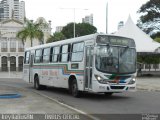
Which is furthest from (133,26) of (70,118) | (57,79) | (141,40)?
(70,118)

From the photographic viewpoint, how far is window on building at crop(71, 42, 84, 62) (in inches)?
693

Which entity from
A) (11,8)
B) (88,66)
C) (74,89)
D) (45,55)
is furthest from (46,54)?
(11,8)

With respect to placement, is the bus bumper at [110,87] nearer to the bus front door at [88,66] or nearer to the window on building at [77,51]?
the bus front door at [88,66]

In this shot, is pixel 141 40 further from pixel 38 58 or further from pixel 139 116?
pixel 139 116

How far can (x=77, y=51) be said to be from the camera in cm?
1802

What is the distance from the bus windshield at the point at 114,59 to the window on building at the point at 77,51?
4.58ft

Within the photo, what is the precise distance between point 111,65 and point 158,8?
183ft

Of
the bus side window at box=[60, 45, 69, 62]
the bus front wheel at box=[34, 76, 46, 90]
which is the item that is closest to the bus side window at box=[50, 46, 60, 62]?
the bus side window at box=[60, 45, 69, 62]

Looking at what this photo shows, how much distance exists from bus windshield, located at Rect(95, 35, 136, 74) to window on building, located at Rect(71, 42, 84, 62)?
1.40 meters

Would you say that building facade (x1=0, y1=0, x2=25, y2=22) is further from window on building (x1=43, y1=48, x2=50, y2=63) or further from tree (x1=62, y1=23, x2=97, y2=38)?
window on building (x1=43, y1=48, x2=50, y2=63)

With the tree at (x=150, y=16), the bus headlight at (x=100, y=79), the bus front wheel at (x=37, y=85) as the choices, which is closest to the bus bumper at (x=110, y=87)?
the bus headlight at (x=100, y=79)

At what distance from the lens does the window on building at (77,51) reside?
1759 centimetres

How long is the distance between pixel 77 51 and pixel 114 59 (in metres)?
2.38

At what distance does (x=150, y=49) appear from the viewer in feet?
137
